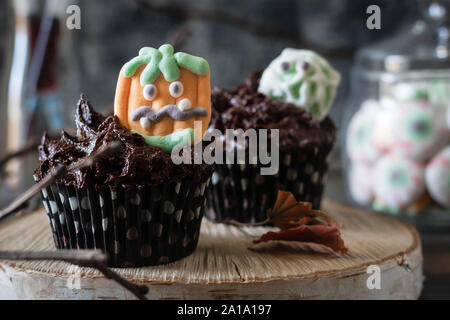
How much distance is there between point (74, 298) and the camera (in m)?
1.13

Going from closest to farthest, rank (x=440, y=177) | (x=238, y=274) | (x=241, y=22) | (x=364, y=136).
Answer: (x=238, y=274) → (x=440, y=177) → (x=364, y=136) → (x=241, y=22)

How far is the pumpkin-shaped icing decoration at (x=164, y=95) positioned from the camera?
1.23m

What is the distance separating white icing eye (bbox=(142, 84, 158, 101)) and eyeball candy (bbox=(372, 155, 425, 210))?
1.16 meters

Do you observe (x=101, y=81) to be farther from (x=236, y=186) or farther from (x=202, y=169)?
(x=202, y=169)

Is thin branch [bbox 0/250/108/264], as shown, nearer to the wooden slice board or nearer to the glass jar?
the wooden slice board

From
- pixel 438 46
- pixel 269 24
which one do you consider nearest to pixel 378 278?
pixel 438 46

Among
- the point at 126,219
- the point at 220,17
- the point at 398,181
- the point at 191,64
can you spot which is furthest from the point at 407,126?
the point at 220,17

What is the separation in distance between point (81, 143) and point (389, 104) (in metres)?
1.37

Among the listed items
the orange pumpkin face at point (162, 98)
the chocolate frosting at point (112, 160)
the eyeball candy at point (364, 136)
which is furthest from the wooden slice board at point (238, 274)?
the eyeball candy at point (364, 136)

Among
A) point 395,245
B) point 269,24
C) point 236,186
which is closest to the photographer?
point 395,245

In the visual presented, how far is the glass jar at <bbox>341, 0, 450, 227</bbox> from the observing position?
6.78ft

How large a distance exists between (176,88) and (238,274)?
393 millimetres

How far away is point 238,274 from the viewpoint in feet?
3.85

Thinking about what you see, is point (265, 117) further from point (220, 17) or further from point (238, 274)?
point (220, 17)
